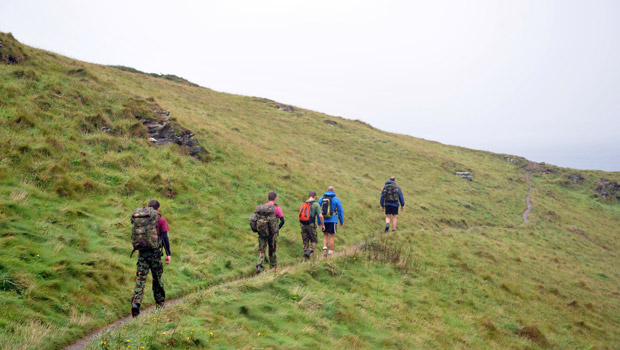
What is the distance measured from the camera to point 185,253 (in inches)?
456

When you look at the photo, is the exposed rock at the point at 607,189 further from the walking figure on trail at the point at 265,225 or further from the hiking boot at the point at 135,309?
the hiking boot at the point at 135,309

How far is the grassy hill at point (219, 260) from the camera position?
276 inches

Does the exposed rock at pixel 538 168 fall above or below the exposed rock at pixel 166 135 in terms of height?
above

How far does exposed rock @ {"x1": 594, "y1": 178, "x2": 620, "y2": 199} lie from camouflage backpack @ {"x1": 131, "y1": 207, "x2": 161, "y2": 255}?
78.1 metres

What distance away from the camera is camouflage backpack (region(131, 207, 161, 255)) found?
7664 mm

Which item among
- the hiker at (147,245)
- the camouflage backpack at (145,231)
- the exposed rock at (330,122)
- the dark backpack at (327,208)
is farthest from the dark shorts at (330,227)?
the exposed rock at (330,122)

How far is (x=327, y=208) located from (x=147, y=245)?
7201 millimetres

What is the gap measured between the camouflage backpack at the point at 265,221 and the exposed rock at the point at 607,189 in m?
74.2

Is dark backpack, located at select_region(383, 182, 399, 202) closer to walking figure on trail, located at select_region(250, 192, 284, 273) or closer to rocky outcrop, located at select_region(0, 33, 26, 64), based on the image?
walking figure on trail, located at select_region(250, 192, 284, 273)

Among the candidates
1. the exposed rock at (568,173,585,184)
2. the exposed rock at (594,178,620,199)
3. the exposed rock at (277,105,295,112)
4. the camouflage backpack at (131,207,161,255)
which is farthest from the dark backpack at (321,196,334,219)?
the exposed rock at (568,173,585,184)

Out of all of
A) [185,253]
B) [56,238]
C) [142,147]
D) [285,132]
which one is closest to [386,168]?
[285,132]

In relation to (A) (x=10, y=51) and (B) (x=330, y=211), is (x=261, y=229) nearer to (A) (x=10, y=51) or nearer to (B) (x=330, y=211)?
(B) (x=330, y=211)

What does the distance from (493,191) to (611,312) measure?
3344 centimetres

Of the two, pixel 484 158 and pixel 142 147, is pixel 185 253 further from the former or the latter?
pixel 484 158
